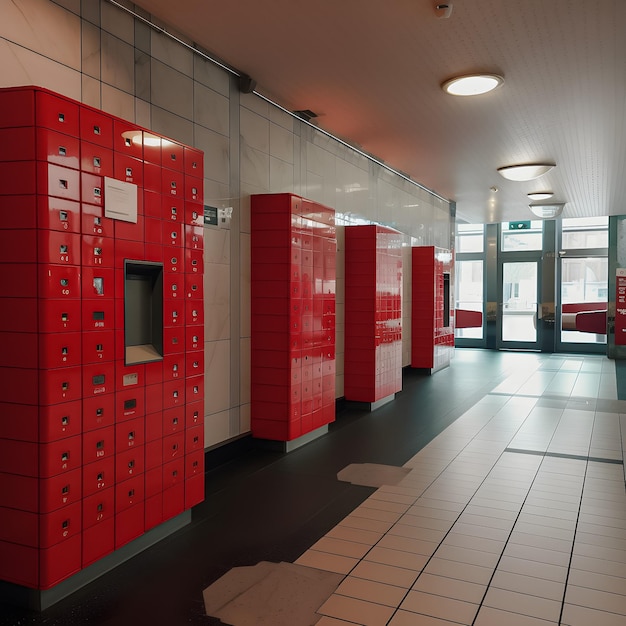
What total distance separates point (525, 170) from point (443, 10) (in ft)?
17.9

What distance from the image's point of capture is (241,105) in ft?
17.4

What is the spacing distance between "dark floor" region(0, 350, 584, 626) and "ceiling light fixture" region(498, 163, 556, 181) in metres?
3.95

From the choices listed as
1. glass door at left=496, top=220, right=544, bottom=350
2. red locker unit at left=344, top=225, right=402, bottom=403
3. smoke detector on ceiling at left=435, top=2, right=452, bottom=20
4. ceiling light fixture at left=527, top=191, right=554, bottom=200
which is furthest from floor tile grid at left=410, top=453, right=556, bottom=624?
glass door at left=496, top=220, right=544, bottom=350

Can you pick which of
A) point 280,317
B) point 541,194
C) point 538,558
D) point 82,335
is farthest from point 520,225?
point 82,335

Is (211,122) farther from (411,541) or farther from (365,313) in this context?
(411,541)

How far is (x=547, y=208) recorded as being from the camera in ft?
41.5

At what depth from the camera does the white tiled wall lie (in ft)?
11.0

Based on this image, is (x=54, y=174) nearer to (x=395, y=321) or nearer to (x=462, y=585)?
(x=462, y=585)

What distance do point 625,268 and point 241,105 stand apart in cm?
1229

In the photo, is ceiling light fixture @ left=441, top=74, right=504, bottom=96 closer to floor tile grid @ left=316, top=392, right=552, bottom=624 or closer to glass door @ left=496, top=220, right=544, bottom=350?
floor tile grid @ left=316, top=392, right=552, bottom=624

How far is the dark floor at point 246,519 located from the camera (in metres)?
2.72

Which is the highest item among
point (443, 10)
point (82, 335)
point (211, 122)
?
point (443, 10)

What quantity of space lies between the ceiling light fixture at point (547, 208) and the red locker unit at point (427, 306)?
2926mm

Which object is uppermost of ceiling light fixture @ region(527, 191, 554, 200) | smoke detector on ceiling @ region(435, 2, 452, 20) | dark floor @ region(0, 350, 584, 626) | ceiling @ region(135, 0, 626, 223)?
ceiling light fixture @ region(527, 191, 554, 200)
